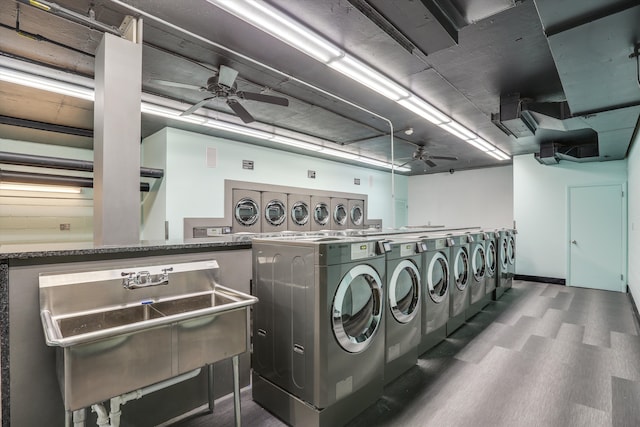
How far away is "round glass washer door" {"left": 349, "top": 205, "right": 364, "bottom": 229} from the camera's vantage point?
8.11m

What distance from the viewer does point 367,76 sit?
304 cm

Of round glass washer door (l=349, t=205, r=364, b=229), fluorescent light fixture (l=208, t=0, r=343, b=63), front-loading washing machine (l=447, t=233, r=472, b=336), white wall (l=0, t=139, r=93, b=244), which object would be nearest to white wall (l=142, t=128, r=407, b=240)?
white wall (l=0, t=139, r=93, b=244)

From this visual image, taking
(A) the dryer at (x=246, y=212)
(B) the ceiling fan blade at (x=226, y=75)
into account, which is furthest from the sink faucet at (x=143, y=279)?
(A) the dryer at (x=246, y=212)

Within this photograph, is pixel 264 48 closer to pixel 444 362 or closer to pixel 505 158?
pixel 444 362

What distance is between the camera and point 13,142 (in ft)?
16.8

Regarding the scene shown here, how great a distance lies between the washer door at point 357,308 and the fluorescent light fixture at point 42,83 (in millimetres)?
3517

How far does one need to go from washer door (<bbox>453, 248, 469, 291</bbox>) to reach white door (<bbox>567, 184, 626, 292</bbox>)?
13.5 feet

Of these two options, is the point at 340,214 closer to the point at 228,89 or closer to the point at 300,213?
the point at 300,213

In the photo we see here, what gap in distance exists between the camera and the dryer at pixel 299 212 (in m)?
6.51

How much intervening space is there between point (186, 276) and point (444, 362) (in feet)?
7.95

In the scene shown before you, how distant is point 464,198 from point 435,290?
22.7ft

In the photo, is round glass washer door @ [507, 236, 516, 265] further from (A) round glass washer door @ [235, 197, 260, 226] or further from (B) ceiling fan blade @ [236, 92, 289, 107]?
(B) ceiling fan blade @ [236, 92, 289, 107]

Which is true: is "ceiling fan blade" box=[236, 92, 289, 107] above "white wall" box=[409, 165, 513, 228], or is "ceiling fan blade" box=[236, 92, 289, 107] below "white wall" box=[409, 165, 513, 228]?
above

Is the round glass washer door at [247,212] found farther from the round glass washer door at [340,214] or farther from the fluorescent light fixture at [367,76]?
the fluorescent light fixture at [367,76]
